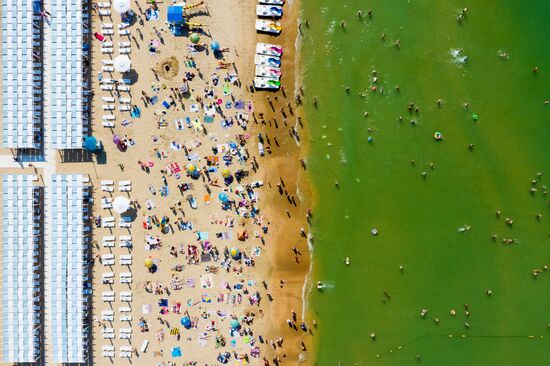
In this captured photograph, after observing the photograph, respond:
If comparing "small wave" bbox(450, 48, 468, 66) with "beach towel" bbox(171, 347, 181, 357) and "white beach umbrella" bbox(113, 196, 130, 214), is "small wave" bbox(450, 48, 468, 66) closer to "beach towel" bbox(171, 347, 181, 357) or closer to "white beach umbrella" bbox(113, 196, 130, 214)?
"white beach umbrella" bbox(113, 196, 130, 214)

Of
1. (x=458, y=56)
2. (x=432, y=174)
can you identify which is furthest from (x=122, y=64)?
(x=458, y=56)

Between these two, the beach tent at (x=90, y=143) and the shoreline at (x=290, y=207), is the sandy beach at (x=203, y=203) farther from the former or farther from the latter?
the beach tent at (x=90, y=143)

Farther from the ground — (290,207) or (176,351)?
(290,207)

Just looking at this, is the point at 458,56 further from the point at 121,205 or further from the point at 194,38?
the point at 121,205

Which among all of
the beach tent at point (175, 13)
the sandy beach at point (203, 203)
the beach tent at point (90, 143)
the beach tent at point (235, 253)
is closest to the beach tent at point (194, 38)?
the sandy beach at point (203, 203)

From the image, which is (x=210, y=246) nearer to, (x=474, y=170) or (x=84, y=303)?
(x=84, y=303)

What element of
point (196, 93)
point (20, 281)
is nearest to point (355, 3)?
point (196, 93)

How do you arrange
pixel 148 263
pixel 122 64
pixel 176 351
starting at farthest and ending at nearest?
pixel 176 351 → pixel 148 263 → pixel 122 64
